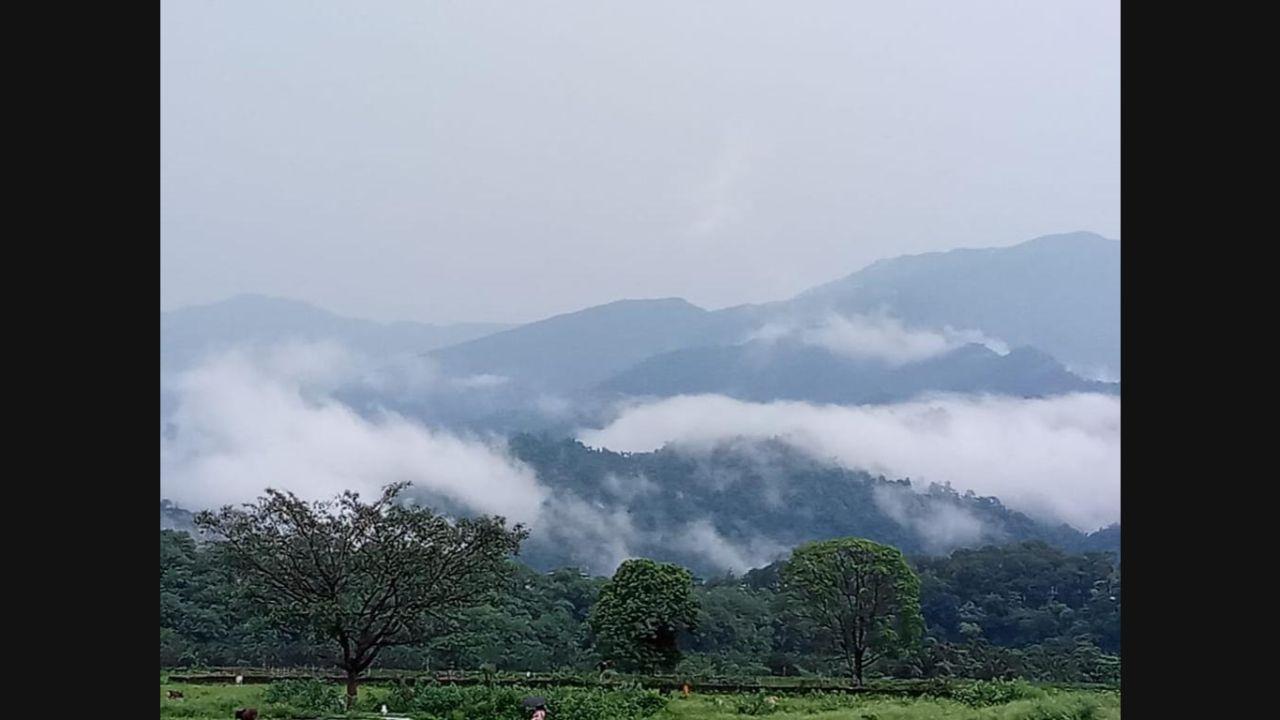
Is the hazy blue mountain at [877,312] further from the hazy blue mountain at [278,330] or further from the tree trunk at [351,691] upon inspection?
the tree trunk at [351,691]

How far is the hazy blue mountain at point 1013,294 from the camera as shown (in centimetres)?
1636

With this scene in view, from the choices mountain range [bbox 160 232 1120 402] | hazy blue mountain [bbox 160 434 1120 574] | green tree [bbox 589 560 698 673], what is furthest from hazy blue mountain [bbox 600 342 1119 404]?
green tree [bbox 589 560 698 673]

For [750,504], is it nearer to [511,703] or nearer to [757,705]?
[757,705]

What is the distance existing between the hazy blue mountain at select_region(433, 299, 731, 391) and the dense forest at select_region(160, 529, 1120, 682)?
3.13 metres

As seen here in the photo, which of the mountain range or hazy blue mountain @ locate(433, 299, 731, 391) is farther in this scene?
hazy blue mountain @ locate(433, 299, 731, 391)

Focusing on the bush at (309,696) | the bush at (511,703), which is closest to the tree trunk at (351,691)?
the bush at (309,696)

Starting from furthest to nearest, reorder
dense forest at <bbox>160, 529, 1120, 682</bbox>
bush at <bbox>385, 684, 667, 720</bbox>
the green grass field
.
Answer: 1. dense forest at <bbox>160, 529, 1120, 682</bbox>
2. bush at <bbox>385, 684, 667, 720</bbox>
3. the green grass field

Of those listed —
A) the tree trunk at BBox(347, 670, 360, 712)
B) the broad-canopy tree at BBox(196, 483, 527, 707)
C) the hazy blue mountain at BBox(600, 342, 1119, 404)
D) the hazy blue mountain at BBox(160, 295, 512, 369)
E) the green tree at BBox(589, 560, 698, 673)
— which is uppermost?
the hazy blue mountain at BBox(160, 295, 512, 369)

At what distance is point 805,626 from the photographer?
538 inches

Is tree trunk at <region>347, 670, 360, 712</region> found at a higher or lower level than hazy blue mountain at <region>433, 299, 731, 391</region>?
lower

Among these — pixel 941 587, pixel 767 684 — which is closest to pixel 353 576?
pixel 767 684

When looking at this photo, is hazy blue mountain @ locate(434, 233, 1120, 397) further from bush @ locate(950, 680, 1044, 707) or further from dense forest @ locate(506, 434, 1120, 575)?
bush @ locate(950, 680, 1044, 707)

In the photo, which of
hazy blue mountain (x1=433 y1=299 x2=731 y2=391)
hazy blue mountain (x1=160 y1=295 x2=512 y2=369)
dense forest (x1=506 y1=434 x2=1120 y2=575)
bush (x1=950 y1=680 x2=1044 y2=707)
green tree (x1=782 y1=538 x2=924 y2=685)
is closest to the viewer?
bush (x1=950 y1=680 x2=1044 y2=707)

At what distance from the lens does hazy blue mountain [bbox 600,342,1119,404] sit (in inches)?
653
